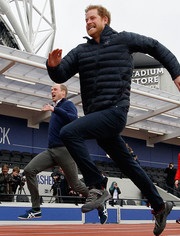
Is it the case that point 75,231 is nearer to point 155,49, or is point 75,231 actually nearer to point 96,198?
point 96,198

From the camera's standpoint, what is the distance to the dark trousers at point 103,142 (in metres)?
4.06

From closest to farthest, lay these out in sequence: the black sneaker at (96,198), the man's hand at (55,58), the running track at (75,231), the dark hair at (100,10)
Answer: the man's hand at (55,58)
the black sneaker at (96,198)
the dark hair at (100,10)
the running track at (75,231)

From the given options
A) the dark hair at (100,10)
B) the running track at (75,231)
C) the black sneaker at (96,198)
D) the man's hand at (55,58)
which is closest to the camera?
the man's hand at (55,58)

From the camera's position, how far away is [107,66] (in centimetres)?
415

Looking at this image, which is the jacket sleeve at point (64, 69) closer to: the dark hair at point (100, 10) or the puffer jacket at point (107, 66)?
the puffer jacket at point (107, 66)

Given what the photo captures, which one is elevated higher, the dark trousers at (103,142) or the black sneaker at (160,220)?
the dark trousers at (103,142)

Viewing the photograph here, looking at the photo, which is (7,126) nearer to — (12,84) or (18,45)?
(12,84)

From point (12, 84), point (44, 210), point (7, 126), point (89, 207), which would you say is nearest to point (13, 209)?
point (44, 210)

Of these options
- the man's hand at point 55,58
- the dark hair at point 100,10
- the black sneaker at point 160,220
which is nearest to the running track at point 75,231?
the black sneaker at point 160,220

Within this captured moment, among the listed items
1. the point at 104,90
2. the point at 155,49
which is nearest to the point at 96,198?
the point at 104,90

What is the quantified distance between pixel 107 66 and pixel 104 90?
0.24 meters

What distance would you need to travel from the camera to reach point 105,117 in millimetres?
4051

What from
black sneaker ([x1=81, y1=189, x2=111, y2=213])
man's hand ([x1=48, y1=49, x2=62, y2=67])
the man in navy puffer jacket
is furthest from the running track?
man's hand ([x1=48, y1=49, x2=62, y2=67])

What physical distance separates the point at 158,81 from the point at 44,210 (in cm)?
2749
